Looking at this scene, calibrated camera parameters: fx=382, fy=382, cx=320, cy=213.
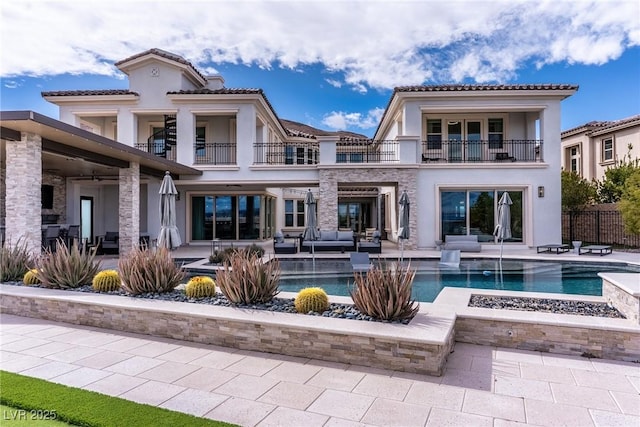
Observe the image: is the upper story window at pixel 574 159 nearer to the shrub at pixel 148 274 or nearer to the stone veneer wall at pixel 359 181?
the stone veneer wall at pixel 359 181

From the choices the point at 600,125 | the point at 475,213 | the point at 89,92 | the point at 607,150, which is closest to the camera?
the point at 475,213

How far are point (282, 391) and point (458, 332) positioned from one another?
9.80 feet

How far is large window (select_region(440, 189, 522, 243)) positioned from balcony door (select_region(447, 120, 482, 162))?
6.65 ft

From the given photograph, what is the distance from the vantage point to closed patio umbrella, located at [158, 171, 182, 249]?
30.5 ft

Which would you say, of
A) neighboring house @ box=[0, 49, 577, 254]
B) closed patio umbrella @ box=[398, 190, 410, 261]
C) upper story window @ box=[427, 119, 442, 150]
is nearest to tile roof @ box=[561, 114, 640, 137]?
neighboring house @ box=[0, 49, 577, 254]

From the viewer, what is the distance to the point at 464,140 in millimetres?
19047

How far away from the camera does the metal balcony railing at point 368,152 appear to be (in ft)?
65.4

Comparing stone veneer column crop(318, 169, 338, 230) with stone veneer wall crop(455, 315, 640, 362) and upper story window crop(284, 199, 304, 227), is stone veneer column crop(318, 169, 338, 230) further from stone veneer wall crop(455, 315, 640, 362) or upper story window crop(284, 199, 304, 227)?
stone veneer wall crop(455, 315, 640, 362)

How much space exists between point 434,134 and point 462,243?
597cm

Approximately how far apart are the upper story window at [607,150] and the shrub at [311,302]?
2667 centimetres

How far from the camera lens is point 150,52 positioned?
18594mm

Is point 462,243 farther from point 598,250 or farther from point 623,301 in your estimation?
point 623,301

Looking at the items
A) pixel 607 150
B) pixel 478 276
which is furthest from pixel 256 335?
pixel 607 150

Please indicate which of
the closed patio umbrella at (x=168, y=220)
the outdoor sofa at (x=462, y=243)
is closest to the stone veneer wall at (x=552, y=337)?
the closed patio umbrella at (x=168, y=220)
